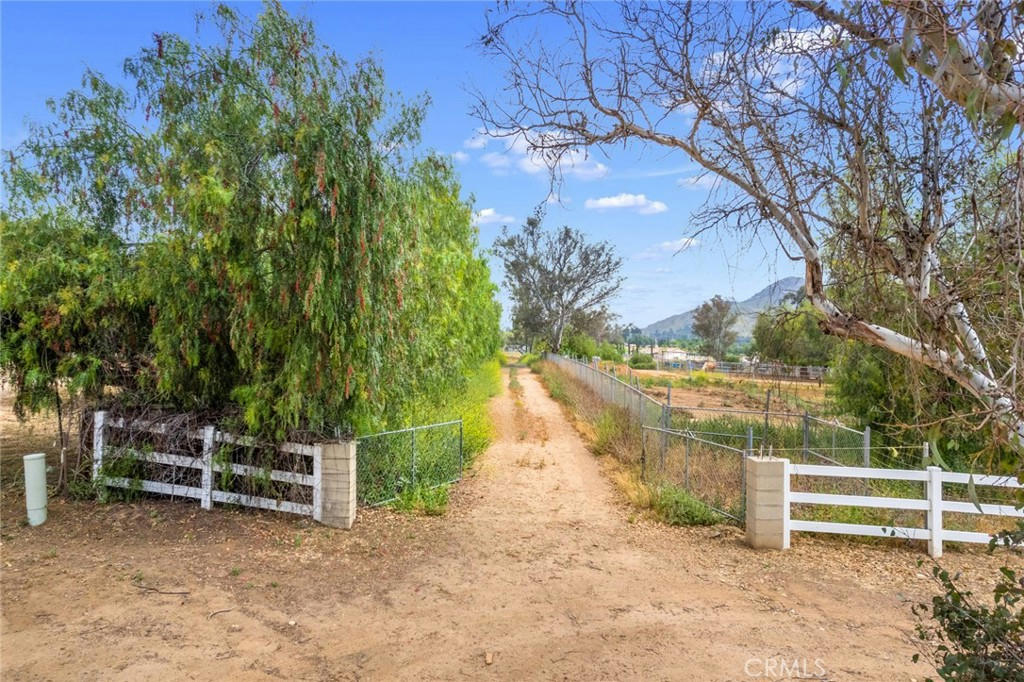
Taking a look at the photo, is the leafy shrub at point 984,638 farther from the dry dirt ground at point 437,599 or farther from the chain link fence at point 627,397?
the chain link fence at point 627,397

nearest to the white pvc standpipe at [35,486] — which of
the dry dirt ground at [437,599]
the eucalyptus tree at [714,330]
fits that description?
the dry dirt ground at [437,599]

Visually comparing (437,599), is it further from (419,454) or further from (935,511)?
(935,511)

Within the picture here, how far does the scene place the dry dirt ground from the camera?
4309mm

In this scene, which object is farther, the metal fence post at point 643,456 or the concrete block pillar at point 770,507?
the metal fence post at point 643,456

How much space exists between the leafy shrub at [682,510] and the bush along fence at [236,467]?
12.5ft

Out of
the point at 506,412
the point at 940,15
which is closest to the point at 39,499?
the point at 940,15

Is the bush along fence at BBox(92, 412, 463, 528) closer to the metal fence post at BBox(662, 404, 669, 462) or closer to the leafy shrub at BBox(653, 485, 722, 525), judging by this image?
the leafy shrub at BBox(653, 485, 722, 525)

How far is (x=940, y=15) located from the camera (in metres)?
2.31

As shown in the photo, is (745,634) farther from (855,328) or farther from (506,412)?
(506,412)

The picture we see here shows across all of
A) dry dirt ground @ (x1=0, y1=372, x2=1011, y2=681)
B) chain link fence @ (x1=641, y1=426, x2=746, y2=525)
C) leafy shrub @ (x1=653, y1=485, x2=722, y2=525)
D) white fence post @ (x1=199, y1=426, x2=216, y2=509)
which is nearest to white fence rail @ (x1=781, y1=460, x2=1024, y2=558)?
dry dirt ground @ (x1=0, y1=372, x2=1011, y2=681)

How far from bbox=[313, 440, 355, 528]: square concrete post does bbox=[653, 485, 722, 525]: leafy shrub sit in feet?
13.6

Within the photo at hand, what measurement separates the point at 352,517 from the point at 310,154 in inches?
169

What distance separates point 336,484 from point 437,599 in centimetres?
233

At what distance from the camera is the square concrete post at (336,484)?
7.14 m
